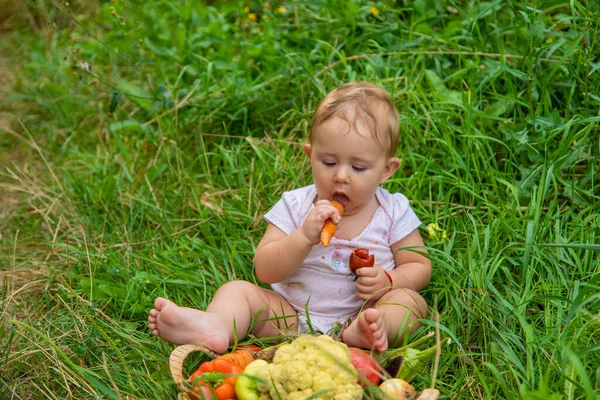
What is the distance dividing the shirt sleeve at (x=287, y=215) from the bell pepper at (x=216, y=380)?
0.62 meters

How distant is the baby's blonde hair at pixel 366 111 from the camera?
235 centimetres

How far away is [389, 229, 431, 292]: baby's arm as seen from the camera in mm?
2463

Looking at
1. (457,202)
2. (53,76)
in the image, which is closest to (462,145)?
(457,202)

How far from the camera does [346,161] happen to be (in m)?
2.36

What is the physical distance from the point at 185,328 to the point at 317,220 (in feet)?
1.77

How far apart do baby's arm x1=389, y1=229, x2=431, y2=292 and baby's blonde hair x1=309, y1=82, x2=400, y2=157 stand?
34 centimetres

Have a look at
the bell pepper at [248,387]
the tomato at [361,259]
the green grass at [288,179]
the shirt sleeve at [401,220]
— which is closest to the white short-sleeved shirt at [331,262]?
the shirt sleeve at [401,220]

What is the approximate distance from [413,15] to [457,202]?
3.40 feet

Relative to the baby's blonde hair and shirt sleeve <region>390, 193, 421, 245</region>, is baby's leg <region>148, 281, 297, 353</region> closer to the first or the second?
shirt sleeve <region>390, 193, 421, 245</region>

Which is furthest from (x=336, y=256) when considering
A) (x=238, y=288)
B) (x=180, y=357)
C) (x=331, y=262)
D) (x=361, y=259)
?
(x=180, y=357)

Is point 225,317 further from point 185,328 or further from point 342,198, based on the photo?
point 342,198

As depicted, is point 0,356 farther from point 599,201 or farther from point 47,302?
point 599,201

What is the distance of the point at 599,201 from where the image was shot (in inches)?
105

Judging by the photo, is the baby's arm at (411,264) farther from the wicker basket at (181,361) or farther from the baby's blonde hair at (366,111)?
the wicker basket at (181,361)
